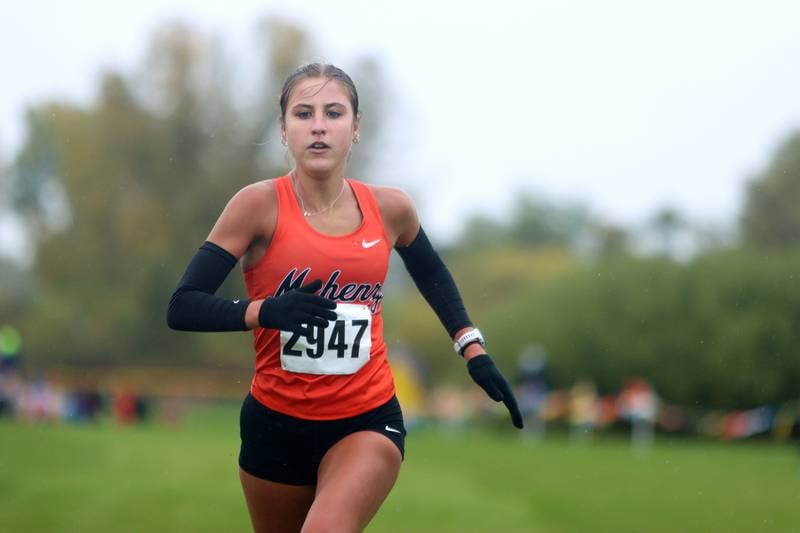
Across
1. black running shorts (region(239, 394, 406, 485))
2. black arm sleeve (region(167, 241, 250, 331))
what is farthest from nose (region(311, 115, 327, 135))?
black running shorts (region(239, 394, 406, 485))

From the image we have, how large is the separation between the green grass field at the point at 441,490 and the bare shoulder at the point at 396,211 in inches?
221

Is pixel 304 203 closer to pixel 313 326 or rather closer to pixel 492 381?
pixel 313 326

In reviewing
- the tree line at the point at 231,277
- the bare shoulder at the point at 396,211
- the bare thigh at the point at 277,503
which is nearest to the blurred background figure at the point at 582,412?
the tree line at the point at 231,277

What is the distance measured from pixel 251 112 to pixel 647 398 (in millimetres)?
22390

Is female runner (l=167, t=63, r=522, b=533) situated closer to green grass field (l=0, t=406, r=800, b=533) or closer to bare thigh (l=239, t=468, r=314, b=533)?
bare thigh (l=239, t=468, r=314, b=533)

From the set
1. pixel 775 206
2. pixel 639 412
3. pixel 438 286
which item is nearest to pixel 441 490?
pixel 438 286

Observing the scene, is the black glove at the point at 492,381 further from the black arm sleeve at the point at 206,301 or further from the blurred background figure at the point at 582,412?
the blurred background figure at the point at 582,412

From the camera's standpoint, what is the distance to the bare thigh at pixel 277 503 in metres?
4.57

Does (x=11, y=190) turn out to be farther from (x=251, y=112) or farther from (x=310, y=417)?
(x=310, y=417)

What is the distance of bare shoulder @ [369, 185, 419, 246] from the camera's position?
189 inches

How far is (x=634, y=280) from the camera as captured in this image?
39.1 m

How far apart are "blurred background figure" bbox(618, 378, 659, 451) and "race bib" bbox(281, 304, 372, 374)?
21.8 m

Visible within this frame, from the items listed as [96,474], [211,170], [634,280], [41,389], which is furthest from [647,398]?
[211,170]

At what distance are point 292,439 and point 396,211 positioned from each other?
99cm
